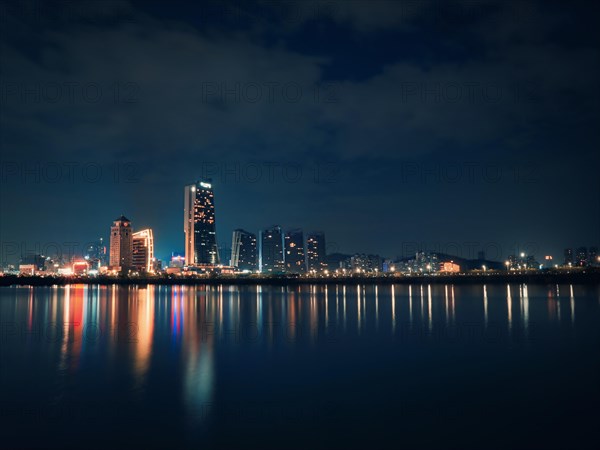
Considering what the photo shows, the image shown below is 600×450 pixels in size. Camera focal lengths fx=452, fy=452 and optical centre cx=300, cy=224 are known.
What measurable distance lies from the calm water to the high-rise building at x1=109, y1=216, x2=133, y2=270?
170618 millimetres

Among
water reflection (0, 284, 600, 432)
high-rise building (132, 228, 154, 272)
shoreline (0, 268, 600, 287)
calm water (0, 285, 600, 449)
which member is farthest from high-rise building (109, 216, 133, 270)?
calm water (0, 285, 600, 449)

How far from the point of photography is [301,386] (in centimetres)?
1534

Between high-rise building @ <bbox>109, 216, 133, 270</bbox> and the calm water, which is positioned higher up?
high-rise building @ <bbox>109, 216, 133, 270</bbox>

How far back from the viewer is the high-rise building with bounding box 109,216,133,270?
191 metres

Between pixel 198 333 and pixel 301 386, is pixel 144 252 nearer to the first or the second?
pixel 198 333

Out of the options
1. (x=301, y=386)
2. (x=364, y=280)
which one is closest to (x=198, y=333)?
(x=301, y=386)

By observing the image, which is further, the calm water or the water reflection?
the water reflection

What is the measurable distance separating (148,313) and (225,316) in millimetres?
7529

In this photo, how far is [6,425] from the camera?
1115 centimetres

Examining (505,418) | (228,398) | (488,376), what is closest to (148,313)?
(228,398)

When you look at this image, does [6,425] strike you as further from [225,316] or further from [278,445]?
[225,316]

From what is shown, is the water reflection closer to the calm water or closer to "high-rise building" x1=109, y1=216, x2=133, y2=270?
the calm water

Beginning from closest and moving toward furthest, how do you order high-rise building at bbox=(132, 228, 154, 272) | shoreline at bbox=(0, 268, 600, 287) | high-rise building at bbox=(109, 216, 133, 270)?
shoreline at bbox=(0, 268, 600, 287), high-rise building at bbox=(109, 216, 133, 270), high-rise building at bbox=(132, 228, 154, 272)

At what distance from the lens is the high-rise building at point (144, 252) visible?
19325cm
